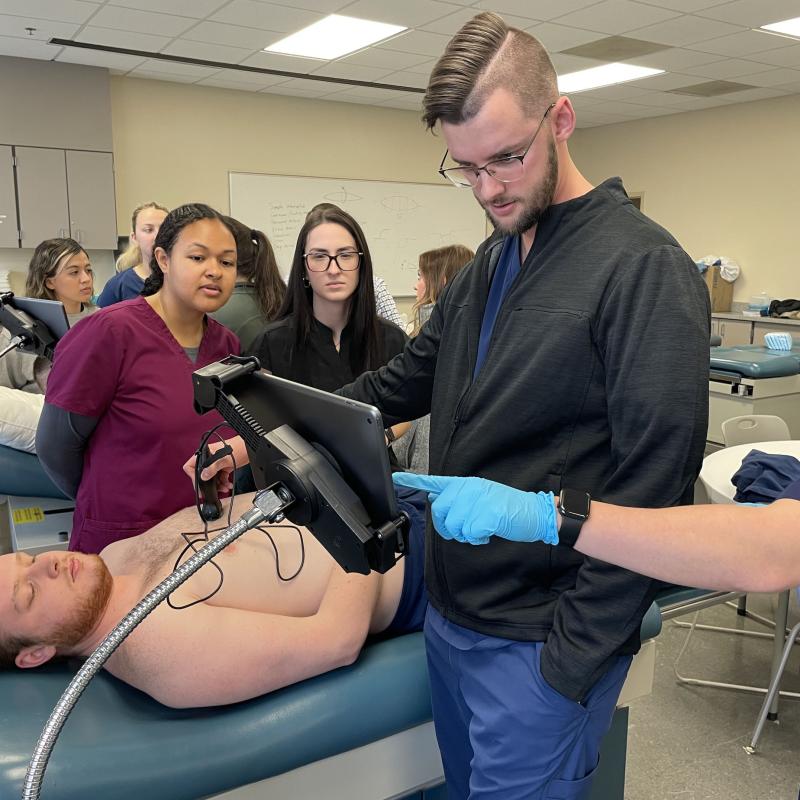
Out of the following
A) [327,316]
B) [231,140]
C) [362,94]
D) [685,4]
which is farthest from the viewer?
[362,94]

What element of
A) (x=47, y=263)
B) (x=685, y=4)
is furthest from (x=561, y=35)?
(x=47, y=263)

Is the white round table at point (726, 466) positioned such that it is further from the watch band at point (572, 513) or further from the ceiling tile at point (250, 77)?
the ceiling tile at point (250, 77)

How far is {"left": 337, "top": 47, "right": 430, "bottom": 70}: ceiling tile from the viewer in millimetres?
5191

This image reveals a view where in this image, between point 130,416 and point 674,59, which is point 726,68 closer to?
point 674,59

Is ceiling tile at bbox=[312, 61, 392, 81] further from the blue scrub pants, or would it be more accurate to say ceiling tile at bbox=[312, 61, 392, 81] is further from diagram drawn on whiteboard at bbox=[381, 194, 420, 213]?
the blue scrub pants

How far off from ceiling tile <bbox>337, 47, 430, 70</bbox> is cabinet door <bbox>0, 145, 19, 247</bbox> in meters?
2.49

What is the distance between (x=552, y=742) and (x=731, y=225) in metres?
7.07

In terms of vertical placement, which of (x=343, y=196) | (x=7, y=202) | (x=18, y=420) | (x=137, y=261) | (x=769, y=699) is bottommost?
(x=769, y=699)

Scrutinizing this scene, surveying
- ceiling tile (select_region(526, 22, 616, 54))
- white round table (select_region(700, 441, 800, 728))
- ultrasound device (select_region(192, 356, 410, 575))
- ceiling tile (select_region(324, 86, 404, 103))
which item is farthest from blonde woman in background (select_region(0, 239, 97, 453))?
ceiling tile (select_region(324, 86, 404, 103))

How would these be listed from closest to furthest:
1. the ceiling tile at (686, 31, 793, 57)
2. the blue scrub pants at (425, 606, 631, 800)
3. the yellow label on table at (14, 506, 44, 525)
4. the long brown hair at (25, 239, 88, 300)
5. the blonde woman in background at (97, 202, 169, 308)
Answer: the blue scrub pants at (425, 606, 631, 800)
the yellow label on table at (14, 506, 44, 525)
the blonde woman in background at (97, 202, 169, 308)
the long brown hair at (25, 239, 88, 300)
the ceiling tile at (686, 31, 793, 57)

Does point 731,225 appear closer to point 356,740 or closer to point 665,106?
point 665,106

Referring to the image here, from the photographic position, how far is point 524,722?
39.5 inches

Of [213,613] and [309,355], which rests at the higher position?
[309,355]

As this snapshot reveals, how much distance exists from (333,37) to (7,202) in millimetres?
2631
